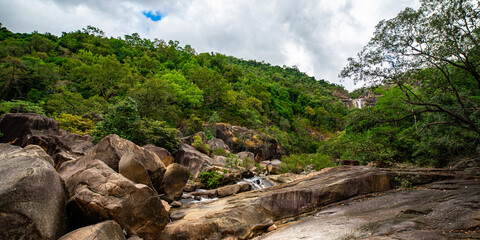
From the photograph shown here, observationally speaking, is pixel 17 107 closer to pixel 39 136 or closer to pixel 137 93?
pixel 137 93

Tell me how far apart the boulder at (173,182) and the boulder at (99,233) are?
300 inches

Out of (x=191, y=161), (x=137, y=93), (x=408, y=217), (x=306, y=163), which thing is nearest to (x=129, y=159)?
(x=191, y=161)

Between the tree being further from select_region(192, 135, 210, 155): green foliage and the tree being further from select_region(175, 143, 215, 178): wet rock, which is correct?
select_region(192, 135, 210, 155): green foliage

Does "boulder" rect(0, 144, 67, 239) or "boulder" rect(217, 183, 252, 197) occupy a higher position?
"boulder" rect(0, 144, 67, 239)

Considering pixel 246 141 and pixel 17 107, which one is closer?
pixel 17 107

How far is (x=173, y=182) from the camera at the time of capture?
14289mm

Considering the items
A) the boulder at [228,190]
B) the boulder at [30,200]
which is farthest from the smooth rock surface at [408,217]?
the boulder at [228,190]

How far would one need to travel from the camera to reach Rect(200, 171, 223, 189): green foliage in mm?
18906

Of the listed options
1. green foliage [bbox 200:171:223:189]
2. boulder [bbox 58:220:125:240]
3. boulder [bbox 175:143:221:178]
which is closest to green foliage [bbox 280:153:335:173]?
boulder [bbox 175:143:221:178]

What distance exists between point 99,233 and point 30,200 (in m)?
1.72

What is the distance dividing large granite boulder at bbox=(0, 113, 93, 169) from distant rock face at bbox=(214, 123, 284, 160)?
27374 millimetres

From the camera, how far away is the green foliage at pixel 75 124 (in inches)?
966

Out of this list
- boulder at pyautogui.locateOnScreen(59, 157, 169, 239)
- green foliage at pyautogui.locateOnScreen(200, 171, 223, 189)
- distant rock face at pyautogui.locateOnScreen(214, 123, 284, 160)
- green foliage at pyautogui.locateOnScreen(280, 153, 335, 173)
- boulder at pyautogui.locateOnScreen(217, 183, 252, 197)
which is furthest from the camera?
distant rock face at pyautogui.locateOnScreen(214, 123, 284, 160)

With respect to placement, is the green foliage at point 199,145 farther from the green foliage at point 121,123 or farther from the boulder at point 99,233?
the boulder at point 99,233
